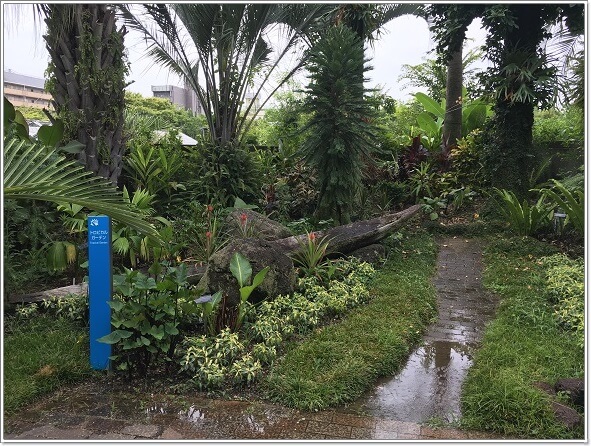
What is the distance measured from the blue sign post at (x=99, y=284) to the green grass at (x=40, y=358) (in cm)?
16

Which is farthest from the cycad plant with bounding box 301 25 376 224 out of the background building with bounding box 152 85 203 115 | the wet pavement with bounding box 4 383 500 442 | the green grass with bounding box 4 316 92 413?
the background building with bounding box 152 85 203 115

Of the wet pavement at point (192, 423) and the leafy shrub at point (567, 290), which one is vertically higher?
the leafy shrub at point (567, 290)

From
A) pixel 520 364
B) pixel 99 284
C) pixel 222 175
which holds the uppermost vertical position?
pixel 222 175

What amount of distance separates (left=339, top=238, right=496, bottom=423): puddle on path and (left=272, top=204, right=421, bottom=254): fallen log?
948mm

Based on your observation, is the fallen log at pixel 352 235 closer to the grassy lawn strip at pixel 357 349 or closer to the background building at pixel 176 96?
the grassy lawn strip at pixel 357 349

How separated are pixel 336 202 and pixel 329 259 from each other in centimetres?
133

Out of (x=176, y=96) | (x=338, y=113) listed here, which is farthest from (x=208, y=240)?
(x=176, y=96)

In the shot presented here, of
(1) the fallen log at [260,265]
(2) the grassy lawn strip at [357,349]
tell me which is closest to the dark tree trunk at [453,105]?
(1) the fallen log at [260,265]

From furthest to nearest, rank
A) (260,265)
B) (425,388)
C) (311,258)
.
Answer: (311,258) → (260,265) → (425,388)

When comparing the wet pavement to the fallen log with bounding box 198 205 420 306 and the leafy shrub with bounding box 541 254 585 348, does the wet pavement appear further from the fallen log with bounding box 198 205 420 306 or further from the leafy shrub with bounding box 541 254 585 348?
the leafy shrub with bounding box 541 254 585 348

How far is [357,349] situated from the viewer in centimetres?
367

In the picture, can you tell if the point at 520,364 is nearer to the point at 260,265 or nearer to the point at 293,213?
the point at 260,265

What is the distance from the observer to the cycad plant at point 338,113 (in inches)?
255

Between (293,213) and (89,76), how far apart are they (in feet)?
12.0
